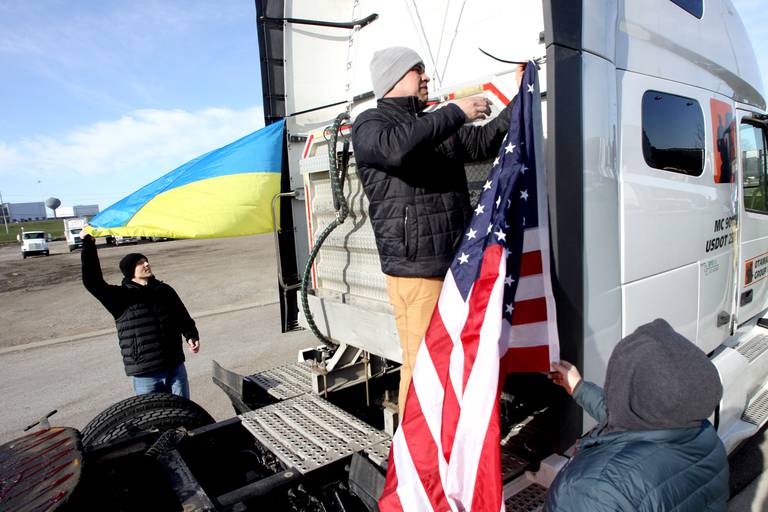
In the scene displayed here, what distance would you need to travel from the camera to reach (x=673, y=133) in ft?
8.58

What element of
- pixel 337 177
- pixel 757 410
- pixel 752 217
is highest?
pixel 337 177

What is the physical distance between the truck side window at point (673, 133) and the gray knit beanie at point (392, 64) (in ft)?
4.02

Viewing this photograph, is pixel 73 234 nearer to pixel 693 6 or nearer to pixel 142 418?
pixel 142 418

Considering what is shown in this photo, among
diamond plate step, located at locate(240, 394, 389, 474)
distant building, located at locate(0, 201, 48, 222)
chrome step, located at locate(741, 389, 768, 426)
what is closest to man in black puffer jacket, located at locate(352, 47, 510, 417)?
diamond plate step, located at locate(240, 394, 389, 474)

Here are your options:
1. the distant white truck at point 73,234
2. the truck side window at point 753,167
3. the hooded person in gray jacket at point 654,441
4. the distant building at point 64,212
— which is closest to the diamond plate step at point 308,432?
the hooded person in gray jacket at point 654,441

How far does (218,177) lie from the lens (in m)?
3.48

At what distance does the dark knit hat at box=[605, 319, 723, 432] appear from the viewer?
1.21 m

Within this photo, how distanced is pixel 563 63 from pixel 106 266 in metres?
21.0

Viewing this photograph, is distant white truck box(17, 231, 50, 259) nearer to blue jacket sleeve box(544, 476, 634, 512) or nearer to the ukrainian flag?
the ukrainian flag

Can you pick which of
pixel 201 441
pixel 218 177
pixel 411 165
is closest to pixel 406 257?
pixel 411 165

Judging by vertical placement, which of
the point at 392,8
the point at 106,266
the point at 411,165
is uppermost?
the point at 392,8

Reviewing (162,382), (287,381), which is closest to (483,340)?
(287,381)

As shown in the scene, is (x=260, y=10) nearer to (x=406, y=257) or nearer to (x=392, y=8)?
(x=392, y=8)

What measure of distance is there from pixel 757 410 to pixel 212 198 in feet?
13.2
